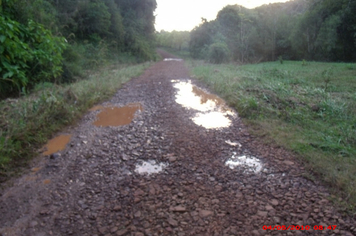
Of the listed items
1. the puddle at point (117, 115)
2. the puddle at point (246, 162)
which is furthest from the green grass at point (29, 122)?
the puddle at point (246, 162)

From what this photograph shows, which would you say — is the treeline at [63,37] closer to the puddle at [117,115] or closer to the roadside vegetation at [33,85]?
the roadside vegetation at [33,85]

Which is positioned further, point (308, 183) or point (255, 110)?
point (255, 110)

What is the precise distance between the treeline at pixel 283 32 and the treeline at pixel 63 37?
809cm

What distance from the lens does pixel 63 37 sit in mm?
6656

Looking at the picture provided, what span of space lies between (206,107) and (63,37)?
4229mm

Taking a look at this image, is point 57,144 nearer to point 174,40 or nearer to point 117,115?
point 117,115

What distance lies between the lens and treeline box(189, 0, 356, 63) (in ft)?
60.0

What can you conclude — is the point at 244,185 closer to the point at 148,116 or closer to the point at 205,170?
the point at 205,170

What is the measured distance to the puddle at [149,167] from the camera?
3.36 m

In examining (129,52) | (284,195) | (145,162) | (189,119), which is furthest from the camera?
(129,52)

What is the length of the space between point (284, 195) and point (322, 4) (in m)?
21.5

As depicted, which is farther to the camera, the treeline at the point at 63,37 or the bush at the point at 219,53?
the bush at the point at 219,53

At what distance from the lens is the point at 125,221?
7.98 ft

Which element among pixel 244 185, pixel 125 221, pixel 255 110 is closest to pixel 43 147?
pixel 125 221
